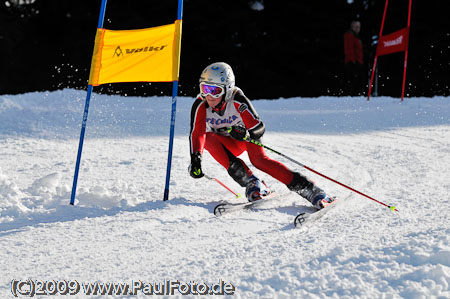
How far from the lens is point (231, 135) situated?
161 inches

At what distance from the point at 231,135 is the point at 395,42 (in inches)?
296

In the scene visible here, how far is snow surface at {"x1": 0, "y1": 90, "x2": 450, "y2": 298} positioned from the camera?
2.46 metres

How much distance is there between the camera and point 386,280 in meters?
2.33

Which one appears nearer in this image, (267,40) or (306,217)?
(306,217)

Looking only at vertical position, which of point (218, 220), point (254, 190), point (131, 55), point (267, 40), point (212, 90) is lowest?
point (218, 220)

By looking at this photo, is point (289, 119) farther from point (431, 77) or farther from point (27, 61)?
point (27, 61)

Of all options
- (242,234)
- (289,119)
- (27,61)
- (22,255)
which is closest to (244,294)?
(242,234)

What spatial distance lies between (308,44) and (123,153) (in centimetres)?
1190

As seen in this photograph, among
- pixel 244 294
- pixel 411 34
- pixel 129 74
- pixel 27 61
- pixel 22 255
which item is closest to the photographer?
pixel 244 294

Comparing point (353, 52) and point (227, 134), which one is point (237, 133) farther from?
point (353, 52)

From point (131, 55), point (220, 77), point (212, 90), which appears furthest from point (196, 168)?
point (131, 55)

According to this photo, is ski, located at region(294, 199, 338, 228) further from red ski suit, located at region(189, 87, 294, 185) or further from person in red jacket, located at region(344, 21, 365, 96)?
person in red jacket, located at region(344, 21, 365, 96)

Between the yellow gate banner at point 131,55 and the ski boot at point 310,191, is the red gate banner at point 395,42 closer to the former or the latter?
the ski boot at point 310,191

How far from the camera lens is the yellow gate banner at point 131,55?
3949mm
